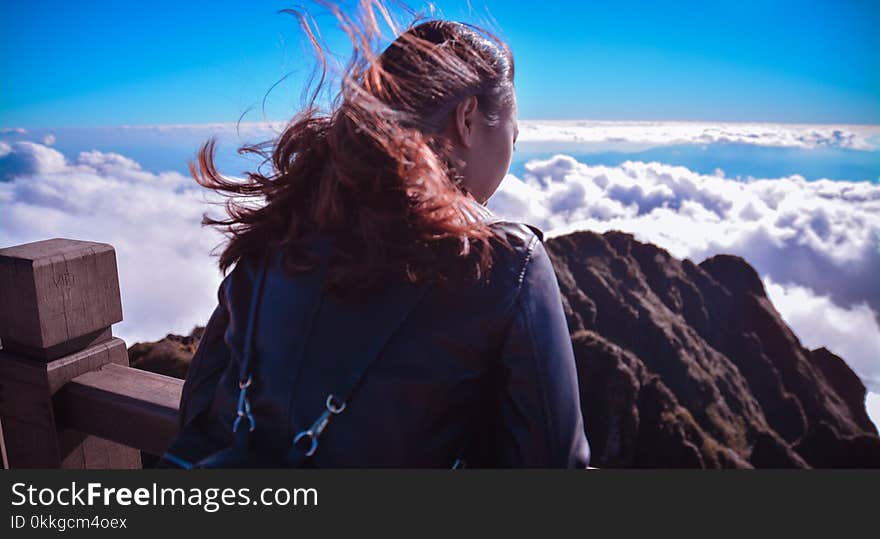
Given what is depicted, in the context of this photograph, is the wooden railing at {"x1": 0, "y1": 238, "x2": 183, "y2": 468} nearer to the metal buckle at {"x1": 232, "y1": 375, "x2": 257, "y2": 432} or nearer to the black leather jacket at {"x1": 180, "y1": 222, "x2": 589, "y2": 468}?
the metal buckle at {"x1": 232, "y1": 375, "x2": 257, "y2": 432}

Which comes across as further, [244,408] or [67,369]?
[67,369]

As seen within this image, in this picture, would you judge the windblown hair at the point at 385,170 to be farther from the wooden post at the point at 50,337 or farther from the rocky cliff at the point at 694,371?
the rocky cliff at the point at 694,371

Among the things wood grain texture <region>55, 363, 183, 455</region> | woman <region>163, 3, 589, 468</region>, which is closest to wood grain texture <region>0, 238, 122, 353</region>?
wood grain texture <region>55, 363, 183, 455</region>

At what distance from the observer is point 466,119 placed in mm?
1493

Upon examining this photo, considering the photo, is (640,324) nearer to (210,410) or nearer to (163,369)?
(163,369)

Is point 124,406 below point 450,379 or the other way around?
below

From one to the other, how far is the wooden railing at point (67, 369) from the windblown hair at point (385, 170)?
846 millimetres

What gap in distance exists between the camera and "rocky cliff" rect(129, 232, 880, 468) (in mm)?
50562

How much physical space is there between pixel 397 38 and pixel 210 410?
104cm

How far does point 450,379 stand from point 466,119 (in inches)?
25.2

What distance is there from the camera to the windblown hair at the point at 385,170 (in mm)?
1257

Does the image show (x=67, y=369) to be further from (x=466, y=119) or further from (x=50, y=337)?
(x=466, y=119)

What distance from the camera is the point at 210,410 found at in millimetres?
1559

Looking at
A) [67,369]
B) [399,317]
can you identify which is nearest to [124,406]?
[67,369]
